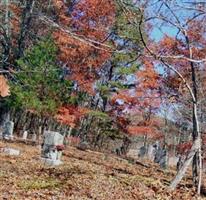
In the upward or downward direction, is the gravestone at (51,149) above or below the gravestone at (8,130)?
below

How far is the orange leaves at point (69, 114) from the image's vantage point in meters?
26.1

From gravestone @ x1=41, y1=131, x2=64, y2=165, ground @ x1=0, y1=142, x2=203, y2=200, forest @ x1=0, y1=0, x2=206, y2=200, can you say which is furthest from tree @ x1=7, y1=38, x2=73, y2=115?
ground @ x1=0, y1=142, x2=203, y2=200

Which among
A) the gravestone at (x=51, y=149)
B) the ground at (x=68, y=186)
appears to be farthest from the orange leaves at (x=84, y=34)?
the ground at (x=68, y=186)

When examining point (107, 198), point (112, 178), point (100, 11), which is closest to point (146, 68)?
point (100, 11)

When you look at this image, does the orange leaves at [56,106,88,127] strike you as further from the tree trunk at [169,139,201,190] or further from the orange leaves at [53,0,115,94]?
the tree trunk at [169,139,201,190]

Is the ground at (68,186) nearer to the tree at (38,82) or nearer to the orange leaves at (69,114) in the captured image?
the tree at (38,82)

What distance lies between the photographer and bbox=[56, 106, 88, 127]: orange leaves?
1026 inches

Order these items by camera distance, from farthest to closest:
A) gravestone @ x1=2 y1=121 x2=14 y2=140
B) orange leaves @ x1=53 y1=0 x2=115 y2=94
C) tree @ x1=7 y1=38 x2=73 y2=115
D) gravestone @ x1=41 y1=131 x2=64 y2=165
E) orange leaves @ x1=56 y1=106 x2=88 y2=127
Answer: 1. orange leaves @ x1=53 y1=0 x2=115 y2=94
2. orange leaves @ x1=56 y1=106 x2=88 y2=127
3. gravestone @ x1=2 y1=121 x2=14 y2=140
4. tree @ x1=7 y1=38 x2=73 y2=115
5. gravestone @ x1=41 y1=131 x2=64 y2=165

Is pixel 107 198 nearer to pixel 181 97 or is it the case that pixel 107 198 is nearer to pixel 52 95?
pixel 181 97

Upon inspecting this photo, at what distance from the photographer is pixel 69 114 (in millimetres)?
26469

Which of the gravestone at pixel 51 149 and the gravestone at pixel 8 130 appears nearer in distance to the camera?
the gravestone at pixel 51 149

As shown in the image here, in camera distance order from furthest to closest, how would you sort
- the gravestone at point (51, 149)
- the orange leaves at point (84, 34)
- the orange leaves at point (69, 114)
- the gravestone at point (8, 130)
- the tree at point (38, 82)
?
the orange leaves at point (84, 34), the orange leaves at point (69, 114), the gravestone at point (8, 130), the tree at point (38, 82), the gravestone at point (51, 149)

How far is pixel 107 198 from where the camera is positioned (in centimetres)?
980

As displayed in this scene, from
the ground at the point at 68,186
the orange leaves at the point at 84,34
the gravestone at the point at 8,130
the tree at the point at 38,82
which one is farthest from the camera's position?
the orange leaves at the point at 84,34
